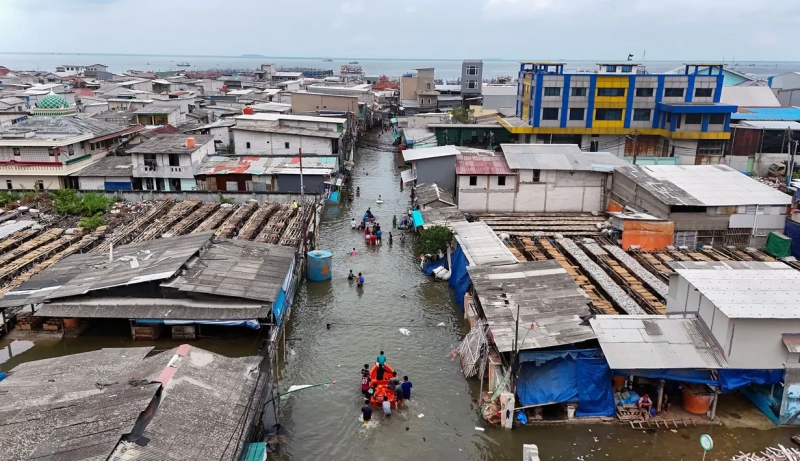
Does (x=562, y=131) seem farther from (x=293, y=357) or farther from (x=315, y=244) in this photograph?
(x=293, y=357)

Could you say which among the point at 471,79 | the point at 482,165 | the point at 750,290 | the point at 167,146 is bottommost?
the point at 750,290

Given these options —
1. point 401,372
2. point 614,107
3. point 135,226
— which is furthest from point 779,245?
point 135,226

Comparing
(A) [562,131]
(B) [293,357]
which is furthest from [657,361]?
(A) [562,131]

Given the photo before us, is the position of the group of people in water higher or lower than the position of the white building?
lower

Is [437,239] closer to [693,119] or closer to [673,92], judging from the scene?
[693,119]

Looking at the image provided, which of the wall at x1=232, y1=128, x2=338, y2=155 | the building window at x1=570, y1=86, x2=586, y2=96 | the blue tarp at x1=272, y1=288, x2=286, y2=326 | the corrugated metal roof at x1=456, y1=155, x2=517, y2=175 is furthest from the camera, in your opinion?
the building window at x1=570, y1=86, x2=586, y2=96

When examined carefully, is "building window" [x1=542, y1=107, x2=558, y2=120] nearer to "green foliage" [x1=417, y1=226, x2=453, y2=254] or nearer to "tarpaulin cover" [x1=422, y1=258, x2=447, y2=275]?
"green foliage" [x1=417, y1=226, x2=453, y2=254]

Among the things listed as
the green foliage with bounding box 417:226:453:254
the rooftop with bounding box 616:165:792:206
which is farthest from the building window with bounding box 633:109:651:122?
the green foliage with bounding box 417:226:453:254

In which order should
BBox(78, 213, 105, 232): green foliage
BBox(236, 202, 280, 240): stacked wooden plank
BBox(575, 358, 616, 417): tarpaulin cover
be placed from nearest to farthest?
BBox(575, 358, 616, 417): tarpaulin cover, BBox(236, 202, 280, 240): stacked wooden plank, BBox(78, 213, 105, 232): green foliage
